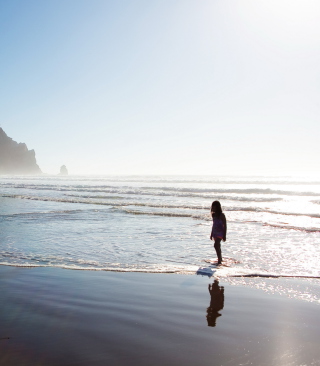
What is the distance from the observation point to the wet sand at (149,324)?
3.81 m

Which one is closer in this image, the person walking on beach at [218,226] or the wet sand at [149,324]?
the wet sand at [149,324]

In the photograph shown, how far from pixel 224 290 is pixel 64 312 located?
9.98ft

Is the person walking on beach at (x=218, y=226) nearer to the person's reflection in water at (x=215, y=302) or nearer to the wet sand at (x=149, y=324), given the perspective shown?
the person's reflection in water at (x=215, y=302)

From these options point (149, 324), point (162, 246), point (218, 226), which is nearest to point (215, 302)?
point (149, 324)

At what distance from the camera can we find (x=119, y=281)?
7.00m

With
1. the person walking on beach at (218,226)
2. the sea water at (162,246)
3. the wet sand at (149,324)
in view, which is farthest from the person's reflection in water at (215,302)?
the person walking on beach at (218,226)

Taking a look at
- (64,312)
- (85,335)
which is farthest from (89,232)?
(85,335)

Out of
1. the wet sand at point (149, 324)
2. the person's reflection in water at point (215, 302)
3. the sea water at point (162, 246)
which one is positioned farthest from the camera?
the sea water at point (162, 246)

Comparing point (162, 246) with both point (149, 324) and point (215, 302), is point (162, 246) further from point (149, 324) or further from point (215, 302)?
point (149, 324)

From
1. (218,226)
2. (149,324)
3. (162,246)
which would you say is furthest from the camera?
(162,246)

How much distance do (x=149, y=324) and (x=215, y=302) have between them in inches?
58.4

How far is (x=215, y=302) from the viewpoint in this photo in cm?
572

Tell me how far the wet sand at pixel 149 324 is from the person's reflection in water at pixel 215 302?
0.02 m

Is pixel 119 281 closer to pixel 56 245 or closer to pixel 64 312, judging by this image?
pixel 64 312
